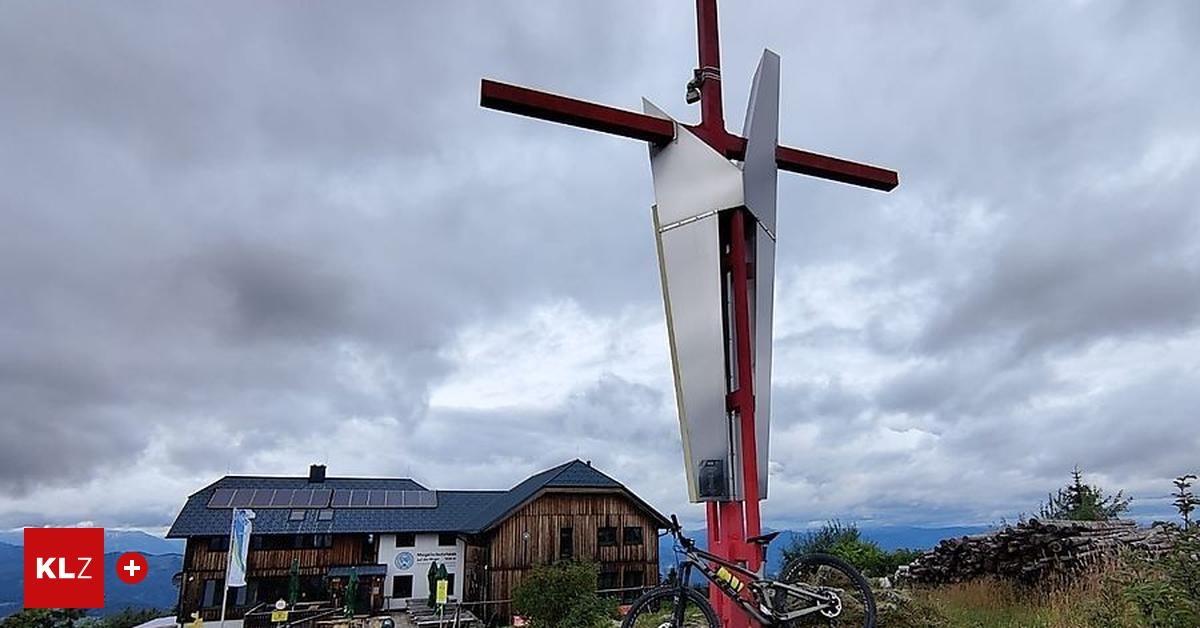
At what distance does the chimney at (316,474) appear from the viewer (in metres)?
33.3

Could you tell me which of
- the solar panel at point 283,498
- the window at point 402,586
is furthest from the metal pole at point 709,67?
the solar panel at point 283,498

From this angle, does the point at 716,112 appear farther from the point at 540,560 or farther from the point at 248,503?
the point at 248,503

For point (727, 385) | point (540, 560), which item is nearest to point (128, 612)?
point (540, 560)

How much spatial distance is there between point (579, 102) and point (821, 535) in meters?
15.7

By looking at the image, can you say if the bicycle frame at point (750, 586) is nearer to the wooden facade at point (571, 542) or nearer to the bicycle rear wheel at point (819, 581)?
the bicycle rear wheel at point (819, 581)

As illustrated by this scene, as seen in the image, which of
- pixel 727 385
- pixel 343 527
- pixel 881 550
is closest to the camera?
pixel 727 385

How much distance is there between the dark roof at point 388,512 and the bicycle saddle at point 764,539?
75.0 ft

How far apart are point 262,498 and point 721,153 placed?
93.7ft

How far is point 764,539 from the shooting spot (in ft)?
17.9

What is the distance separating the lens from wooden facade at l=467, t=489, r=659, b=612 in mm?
27438

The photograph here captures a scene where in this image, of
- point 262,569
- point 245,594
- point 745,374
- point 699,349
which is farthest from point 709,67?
point 245,594

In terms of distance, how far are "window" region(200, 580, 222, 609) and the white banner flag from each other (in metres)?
4.82

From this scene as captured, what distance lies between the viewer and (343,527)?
29.1 metres

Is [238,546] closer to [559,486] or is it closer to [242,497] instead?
[242,497]
